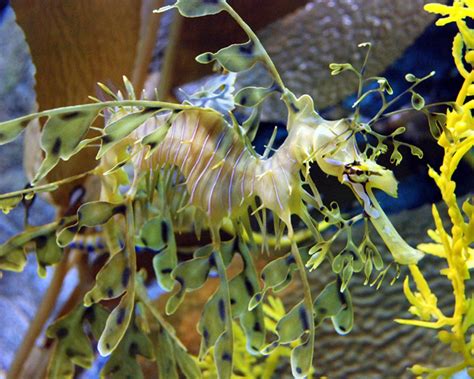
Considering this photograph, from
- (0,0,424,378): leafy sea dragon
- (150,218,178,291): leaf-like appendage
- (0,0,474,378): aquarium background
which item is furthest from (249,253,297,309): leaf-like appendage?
(0,0,474,378): aquarium background

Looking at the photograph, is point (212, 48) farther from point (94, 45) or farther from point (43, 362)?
point (43, 362)

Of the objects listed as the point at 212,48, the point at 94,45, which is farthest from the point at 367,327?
the point at 94,45

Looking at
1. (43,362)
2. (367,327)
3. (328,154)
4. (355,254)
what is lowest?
(367,327)

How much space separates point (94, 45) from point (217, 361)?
0.56 metres

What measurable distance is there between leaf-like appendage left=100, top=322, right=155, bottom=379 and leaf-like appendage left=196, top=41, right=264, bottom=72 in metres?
0.30

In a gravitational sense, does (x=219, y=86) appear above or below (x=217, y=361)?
above

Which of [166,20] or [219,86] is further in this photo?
[166,20]

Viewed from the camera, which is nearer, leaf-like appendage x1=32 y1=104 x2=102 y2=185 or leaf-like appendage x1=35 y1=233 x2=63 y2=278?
leaf-like appendage x1=32 y1=104 x2=102 y2=185

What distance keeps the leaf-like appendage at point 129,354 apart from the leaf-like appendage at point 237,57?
11.9 inches

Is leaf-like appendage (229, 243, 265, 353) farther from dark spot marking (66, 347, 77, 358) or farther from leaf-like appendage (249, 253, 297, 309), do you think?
dark spot marking (66, 347, 77, 358)

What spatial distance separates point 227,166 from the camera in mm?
527

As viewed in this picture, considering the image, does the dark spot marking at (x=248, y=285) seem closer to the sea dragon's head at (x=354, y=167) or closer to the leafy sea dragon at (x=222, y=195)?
the leafy sea dragon at (x=222, y=195)

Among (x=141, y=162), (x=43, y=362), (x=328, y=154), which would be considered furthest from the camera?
(x=43, y=362)

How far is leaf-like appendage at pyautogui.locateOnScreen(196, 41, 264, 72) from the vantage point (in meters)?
0.48
